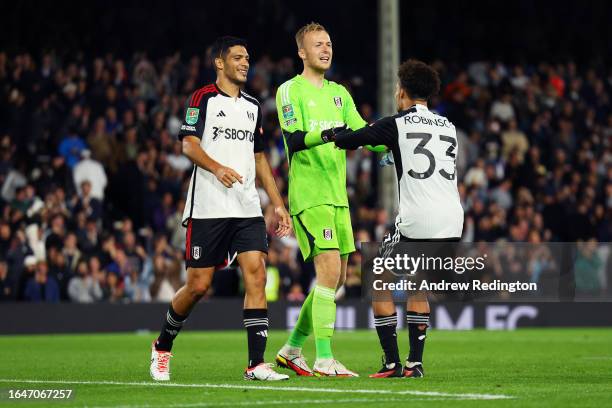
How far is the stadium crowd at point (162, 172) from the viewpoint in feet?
66.5

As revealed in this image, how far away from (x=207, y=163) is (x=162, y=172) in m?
13.2

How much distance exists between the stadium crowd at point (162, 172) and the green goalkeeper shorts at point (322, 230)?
34.6 feet

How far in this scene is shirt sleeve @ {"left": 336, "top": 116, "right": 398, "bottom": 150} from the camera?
932cm

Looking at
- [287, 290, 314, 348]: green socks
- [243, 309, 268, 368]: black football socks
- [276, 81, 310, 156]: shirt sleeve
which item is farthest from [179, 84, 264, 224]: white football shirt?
[287, 290, 314, 348]: green socks

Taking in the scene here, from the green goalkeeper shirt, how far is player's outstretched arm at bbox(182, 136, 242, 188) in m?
0.84

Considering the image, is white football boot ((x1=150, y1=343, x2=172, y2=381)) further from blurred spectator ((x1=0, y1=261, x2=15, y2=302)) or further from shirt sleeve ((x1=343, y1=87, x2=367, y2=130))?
blurred spectator ((x1=0, y1=261, x2=15, y2=302))

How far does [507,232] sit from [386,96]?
13.1 feet

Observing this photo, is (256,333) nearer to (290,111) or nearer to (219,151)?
(219,151)

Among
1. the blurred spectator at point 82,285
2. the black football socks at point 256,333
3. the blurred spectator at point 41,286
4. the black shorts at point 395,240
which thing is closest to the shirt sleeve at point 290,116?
the black shorts at point 395,240

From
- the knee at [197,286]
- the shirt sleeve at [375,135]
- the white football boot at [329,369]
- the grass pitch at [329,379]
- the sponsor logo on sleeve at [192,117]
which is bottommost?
the grass pitch at [329,379]

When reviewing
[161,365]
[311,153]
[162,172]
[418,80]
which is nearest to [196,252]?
[161,365]

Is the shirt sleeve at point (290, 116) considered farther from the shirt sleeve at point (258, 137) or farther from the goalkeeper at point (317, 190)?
the shirt sleeve at point (258, 137)

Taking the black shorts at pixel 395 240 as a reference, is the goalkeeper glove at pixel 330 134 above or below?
above

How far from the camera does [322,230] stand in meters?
9.75
